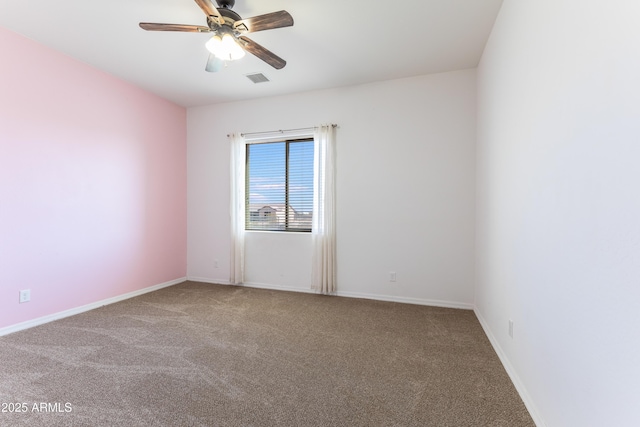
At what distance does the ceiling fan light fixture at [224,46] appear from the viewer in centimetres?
223

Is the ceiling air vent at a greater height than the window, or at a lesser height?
greater

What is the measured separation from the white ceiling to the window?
905mm

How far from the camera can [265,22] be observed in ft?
6.75

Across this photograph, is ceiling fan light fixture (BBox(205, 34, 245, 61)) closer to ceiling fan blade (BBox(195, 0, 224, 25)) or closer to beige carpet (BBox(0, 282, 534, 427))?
ceiling fan blade (BBox(195, 0, 224, 25))

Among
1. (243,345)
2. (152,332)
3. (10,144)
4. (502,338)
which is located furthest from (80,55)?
(502,338)

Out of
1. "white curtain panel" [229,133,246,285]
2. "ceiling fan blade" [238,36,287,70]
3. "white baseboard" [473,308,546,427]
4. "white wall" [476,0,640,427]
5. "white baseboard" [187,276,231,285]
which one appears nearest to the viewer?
"white wall" [476,0,640,427]

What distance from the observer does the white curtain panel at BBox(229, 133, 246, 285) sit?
14.1 ft

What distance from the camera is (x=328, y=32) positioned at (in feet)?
8.70

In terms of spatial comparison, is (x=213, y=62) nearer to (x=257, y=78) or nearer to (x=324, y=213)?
(x=257, y=78)

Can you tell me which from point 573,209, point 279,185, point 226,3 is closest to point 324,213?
point 279,185

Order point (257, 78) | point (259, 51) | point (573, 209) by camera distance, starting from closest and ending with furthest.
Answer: point (573, 209), point (259, 51), point (257, 78)

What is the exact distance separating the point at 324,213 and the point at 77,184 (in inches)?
113

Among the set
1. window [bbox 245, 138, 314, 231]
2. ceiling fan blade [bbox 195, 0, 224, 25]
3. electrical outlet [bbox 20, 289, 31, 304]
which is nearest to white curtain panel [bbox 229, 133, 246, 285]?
window [bbox 245, 138, 314, 231]

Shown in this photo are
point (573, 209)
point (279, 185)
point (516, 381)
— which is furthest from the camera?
point (279, 185)
